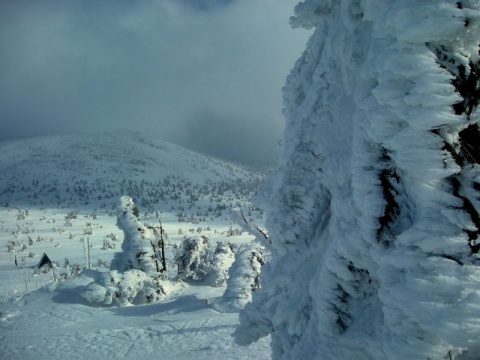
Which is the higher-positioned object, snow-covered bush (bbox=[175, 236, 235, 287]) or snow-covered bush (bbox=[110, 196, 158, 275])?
snow-covered bush (bbox=[110, 196, 158, 275])

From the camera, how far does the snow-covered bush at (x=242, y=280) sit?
30.8ft

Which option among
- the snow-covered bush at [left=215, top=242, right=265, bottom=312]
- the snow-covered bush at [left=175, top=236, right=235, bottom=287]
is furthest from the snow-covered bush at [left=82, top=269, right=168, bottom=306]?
the snow-covered bush at [left=215, top=242, right=265, bottom=312]

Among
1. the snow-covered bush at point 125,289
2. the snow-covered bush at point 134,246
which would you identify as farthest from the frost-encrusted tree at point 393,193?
the snow-covered bush at point 134,246

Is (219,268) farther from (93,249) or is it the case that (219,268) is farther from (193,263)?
(93,249)

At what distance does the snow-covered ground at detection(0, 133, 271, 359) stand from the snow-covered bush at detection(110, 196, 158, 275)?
114 cm

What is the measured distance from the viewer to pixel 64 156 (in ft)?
187

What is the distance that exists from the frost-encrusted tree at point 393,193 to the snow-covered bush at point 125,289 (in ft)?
31.2

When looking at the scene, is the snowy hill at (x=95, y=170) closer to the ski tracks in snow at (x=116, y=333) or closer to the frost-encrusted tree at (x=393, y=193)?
the ski tracks in snow at (x=116, y=333)

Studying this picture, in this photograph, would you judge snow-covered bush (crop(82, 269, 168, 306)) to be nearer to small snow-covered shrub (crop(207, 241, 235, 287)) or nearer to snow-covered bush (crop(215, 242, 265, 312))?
small snow-covered shrub (crop(207, 241, 235, 287))

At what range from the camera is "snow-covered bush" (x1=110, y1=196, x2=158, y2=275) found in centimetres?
1306

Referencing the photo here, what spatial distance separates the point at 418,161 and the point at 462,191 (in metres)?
0.16

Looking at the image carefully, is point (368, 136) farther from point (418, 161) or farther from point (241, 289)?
point (241, 289)

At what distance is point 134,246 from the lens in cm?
1321

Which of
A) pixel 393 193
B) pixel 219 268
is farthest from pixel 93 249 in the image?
→ pixel 393 193
